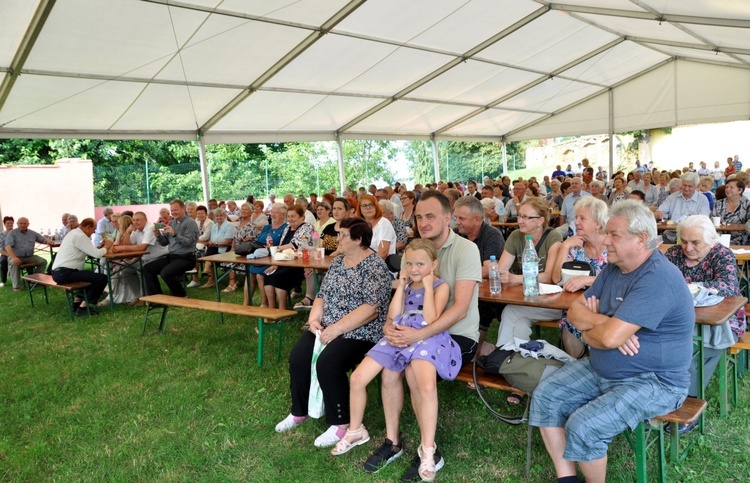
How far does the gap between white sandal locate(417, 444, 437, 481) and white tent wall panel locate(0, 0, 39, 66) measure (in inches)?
245

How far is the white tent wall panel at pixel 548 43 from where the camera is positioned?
9.80 m

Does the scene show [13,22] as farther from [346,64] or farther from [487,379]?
[487,379]

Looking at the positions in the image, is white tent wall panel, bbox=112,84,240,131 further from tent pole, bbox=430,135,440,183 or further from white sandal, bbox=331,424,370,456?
white sandal, bbox=331,424,370,456

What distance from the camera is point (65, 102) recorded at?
8.69 meters

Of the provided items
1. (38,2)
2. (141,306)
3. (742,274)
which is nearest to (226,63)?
(38,2)

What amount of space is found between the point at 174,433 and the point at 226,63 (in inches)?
270

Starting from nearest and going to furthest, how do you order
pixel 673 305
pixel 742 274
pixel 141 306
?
1. pixel 673 305
2. pixel 742 274
3. pixel 141 306

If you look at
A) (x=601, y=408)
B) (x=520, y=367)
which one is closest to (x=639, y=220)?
(x=601, y=408)

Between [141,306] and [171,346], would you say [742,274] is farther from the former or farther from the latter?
[141,306]

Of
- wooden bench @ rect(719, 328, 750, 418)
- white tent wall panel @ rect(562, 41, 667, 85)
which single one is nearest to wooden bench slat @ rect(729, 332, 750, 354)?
wooden bench @ rect(719, 328, 750, 418)

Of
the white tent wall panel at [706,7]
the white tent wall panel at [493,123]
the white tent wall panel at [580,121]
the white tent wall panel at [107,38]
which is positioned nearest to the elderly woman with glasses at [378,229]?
the white tent wall panel at [107,38]

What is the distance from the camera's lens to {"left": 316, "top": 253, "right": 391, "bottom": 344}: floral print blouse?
3109 millimetres

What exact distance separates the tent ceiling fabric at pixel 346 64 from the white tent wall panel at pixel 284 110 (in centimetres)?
5

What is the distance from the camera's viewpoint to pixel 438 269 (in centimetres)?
292
